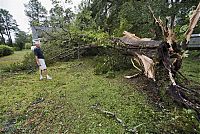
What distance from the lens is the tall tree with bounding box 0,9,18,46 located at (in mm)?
37372

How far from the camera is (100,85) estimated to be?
4.91 meters

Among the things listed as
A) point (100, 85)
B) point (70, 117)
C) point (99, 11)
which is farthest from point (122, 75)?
point (99, 11)

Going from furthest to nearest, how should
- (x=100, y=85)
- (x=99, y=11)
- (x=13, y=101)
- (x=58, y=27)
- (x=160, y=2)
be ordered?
(x=99, y=11) < (x=58, y=27) < (x=160, y=2) < (x=100, y=85) < (x=13, y=101)

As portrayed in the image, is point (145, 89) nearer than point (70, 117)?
No

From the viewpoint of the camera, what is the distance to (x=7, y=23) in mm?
38906

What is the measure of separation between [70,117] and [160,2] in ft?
19.7

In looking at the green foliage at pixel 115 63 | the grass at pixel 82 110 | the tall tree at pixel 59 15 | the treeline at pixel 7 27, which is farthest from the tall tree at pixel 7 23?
the grass at pixel 82 110

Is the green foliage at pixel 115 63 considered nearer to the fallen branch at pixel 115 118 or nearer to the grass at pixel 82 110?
the grass at pixel 82 110

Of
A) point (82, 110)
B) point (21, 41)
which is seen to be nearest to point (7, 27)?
point (21, 41)

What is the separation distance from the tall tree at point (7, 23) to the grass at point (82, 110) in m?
34.6

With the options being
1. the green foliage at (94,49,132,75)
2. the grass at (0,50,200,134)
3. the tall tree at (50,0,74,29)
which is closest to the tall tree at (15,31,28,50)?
the tall tree at (50,0,74,29)

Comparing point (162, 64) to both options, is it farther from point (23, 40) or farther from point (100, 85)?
point (23, 40)

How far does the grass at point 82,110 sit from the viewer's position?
9.48 ft

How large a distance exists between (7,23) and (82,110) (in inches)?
1581
